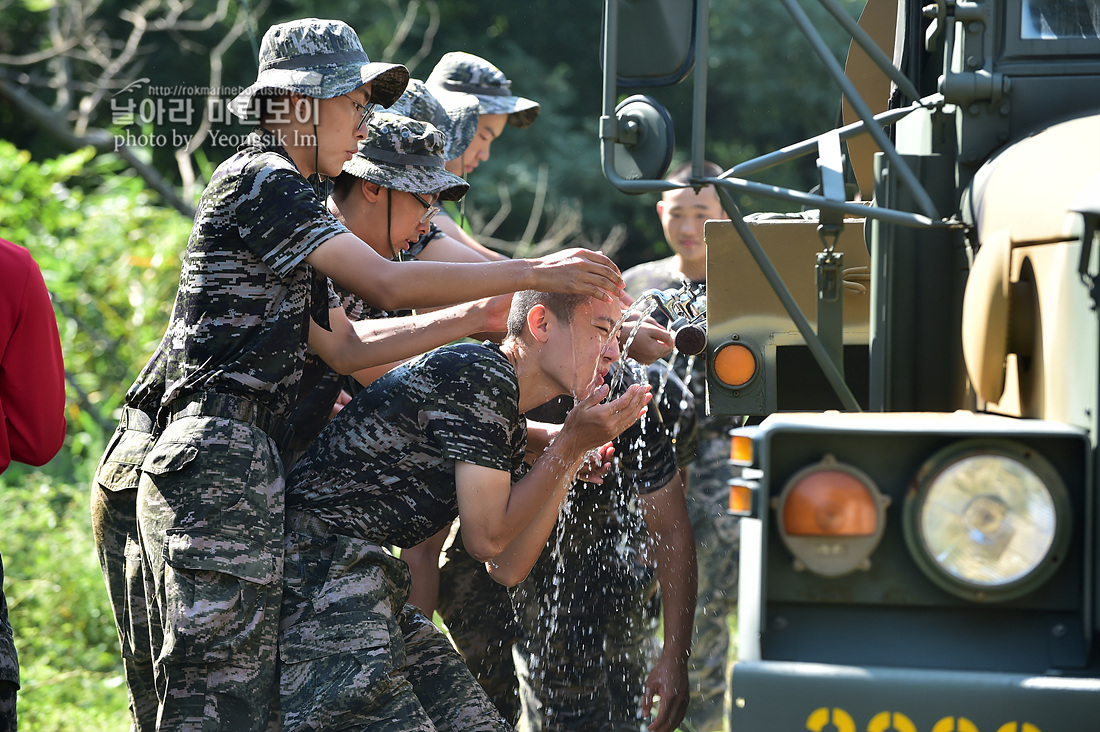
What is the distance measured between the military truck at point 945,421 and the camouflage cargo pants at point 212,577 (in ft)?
3.83

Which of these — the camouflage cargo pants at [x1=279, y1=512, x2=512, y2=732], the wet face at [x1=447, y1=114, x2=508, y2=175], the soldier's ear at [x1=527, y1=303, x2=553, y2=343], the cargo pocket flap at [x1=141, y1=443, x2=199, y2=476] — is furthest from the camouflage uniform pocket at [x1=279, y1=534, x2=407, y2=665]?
the wet face at [x1=447, y1=114, x2=508, y2=175]

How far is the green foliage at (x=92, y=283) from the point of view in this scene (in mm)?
7973

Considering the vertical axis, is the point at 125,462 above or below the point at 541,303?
below

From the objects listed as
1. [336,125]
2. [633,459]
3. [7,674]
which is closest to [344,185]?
[336,125]

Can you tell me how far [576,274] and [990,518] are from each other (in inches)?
50.6

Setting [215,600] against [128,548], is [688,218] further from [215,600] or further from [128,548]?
[215,600]

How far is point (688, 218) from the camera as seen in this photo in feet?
18.4

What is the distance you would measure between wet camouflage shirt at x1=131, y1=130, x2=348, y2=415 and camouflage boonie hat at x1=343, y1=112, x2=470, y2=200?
0.64m

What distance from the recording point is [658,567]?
160 inches

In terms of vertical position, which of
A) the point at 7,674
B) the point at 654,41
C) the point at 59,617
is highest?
the point at 654,41

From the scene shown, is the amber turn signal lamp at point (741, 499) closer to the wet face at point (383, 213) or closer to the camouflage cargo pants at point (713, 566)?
the wet face at point (383, 213)

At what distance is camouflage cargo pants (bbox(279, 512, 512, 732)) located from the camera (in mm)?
2844

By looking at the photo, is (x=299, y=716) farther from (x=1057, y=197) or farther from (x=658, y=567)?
(x=1057, y=197)

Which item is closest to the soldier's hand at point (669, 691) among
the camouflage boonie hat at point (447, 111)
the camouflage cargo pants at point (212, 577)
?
the camouflage cargo pants at point (212, 577)
